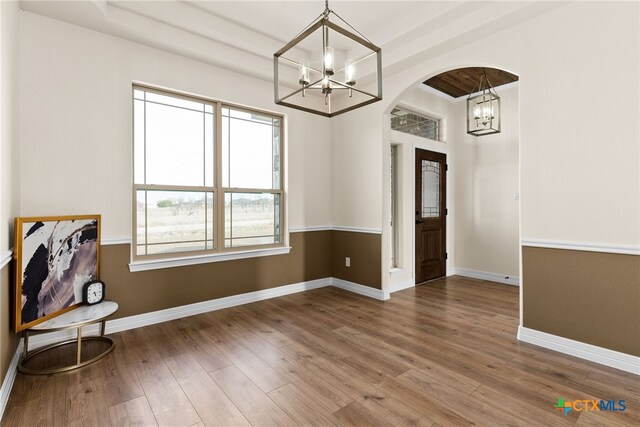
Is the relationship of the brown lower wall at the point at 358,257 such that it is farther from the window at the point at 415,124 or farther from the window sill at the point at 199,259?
the window at the point at 415,124

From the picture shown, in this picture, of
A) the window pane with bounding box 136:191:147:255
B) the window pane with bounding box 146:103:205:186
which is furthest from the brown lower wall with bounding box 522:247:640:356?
the window pane with bounding box 136:191:147:255

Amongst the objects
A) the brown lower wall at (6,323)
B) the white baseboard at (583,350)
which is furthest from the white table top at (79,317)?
the white baseboard at (583,350)

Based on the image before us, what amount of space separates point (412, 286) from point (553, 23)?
11.3 feet

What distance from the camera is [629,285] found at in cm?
221

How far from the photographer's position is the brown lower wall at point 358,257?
407cm

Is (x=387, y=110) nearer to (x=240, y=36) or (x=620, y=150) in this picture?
(x=240, y=36)

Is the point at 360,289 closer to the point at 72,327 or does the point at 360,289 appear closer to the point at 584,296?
the point at 584,296

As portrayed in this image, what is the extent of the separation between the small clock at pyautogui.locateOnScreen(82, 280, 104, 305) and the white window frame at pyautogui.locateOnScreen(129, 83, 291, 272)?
1.16 feet

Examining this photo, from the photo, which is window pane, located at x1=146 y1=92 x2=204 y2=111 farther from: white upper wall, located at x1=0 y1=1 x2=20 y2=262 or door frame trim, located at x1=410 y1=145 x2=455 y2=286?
door frame trim, located at x1=410 y1=145 x2=455 y2=286

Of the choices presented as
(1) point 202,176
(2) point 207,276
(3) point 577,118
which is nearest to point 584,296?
(3) point 577,118

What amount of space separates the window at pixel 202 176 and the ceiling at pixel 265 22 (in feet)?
1.78

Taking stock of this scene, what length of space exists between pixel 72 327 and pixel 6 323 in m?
0.35

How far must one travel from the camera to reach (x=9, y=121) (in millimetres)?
2117

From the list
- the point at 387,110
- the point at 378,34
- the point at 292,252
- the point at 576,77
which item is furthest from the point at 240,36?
the point at 576,77
